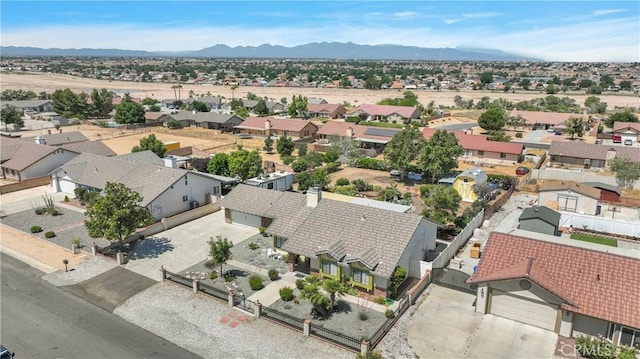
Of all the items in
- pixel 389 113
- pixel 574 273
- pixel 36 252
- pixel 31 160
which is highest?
pixel 389 113

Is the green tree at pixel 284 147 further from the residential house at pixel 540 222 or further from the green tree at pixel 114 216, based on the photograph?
the residential house at pixel 540 222

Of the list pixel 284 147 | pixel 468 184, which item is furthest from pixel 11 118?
pixel 468 184

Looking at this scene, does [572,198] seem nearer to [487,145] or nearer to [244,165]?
[487,145]

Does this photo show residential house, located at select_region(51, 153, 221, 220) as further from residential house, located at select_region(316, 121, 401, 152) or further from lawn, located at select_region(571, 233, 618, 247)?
residential house, located at select_region(316, 121, 401, 152)

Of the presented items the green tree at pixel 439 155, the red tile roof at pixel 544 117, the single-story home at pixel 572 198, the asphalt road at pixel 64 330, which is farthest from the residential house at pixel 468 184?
the red tile roof at pixel 544 117

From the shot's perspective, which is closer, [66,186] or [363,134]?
[66,186]

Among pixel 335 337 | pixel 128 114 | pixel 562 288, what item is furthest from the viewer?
pixel 128 114

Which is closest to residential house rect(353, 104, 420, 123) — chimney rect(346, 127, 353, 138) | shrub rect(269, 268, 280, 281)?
chimney rect(346, 127, 353, 138)

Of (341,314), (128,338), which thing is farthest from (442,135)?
(128,338)
